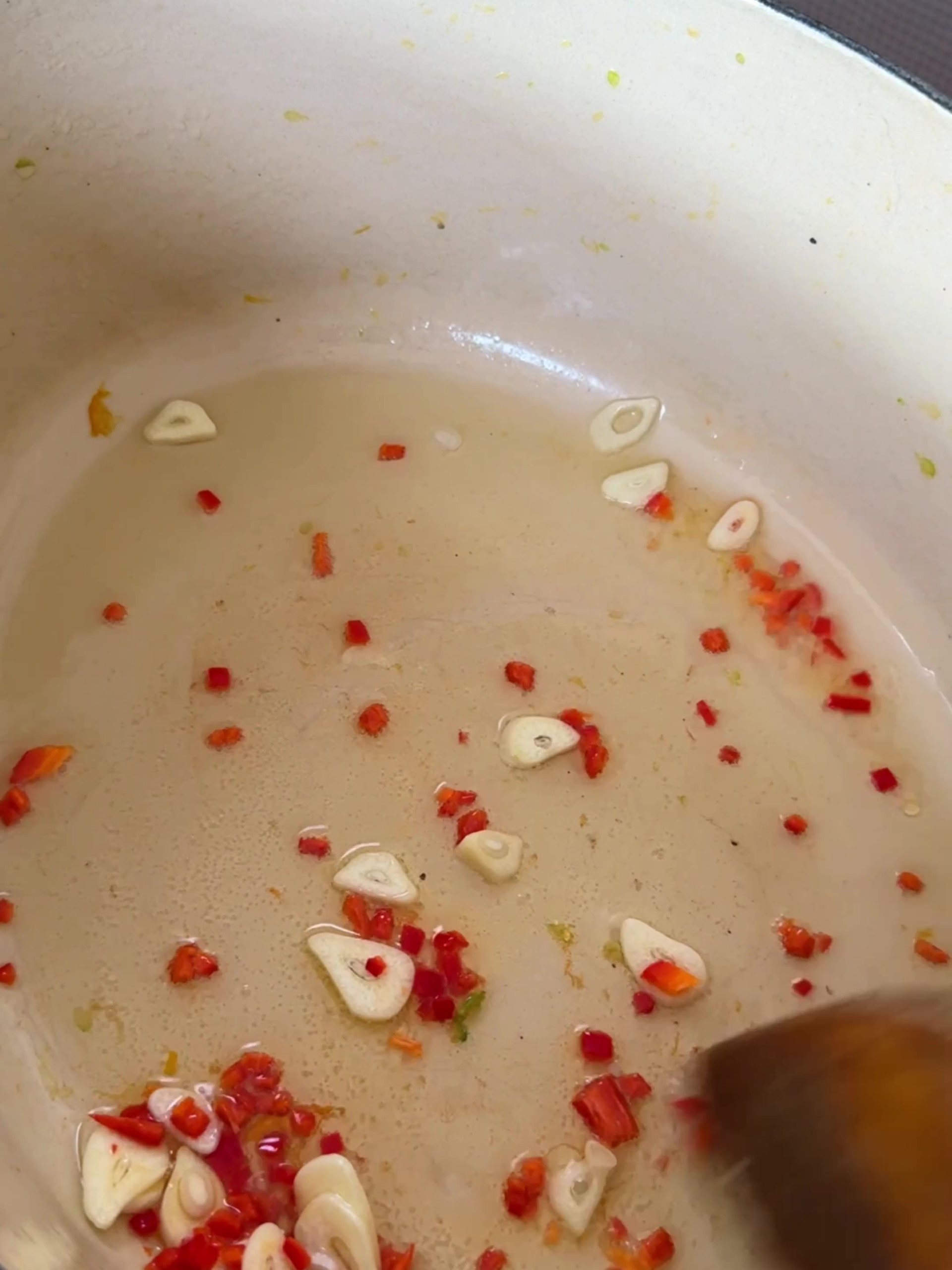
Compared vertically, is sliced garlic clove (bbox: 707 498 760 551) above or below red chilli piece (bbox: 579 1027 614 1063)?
above

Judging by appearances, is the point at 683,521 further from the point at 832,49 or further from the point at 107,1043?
the point at 107,1043

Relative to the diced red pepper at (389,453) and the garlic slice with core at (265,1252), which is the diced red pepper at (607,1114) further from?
the diced red pepper at (389,453)

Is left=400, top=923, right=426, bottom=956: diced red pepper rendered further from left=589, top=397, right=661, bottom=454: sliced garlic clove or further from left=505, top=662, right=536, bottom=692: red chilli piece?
left=589, top=397, right=661, bottom=454: sliced garlic clove

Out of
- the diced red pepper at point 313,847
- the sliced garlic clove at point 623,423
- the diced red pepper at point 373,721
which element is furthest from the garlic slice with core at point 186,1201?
the sliced garlic clove at point 623,423

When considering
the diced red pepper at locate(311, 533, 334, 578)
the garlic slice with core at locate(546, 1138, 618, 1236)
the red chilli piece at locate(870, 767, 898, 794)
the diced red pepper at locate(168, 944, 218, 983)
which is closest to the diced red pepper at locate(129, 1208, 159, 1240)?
the diced red pepper at locate(168, 944, 218, 983)

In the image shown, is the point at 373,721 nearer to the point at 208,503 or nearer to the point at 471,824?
the point at 471,824

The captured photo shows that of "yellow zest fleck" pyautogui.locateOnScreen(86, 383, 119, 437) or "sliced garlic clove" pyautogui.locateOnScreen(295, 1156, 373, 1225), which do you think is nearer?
"sliced garlic clove" pyautogui.locateOnScreen(295, 1156, 373, 1225)
